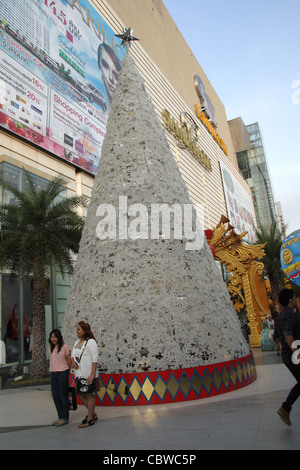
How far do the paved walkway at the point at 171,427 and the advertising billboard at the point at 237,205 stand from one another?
38.6 meters

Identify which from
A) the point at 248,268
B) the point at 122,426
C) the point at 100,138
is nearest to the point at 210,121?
the point at 100,138

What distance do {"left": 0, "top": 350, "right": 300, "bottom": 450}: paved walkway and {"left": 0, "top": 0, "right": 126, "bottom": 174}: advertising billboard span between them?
38.4 ft

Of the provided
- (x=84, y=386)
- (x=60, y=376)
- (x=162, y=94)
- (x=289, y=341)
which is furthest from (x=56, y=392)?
(x=162, y=94)

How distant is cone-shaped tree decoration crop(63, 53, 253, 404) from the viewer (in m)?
4.94

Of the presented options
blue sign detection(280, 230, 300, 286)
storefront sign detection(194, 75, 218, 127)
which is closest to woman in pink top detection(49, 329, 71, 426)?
blue sign detection(280, 230, 300, 286)

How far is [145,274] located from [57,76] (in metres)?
13.9

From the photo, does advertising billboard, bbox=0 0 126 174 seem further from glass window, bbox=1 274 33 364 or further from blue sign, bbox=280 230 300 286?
blue sign, bbox=280 230 300 286

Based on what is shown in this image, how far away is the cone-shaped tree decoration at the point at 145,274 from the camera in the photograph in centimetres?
494

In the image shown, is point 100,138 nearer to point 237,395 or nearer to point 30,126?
point 30,126

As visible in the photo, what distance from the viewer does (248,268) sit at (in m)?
14.7

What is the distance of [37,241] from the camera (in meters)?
10.3

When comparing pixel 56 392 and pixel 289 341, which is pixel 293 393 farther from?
pixel 56 392

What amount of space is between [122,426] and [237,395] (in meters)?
2.01
